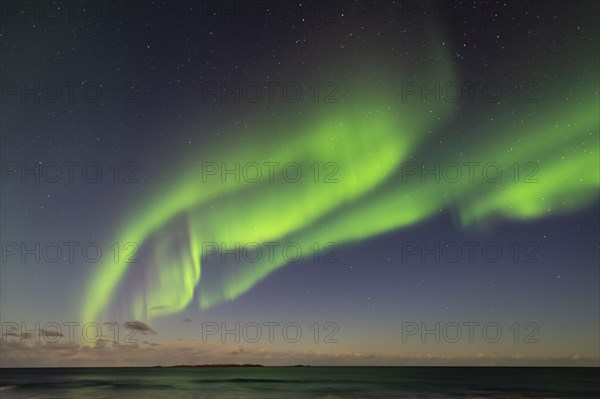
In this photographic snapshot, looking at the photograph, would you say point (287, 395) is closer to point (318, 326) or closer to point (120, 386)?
point (120, 386)

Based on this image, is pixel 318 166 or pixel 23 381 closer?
pixel 318 166

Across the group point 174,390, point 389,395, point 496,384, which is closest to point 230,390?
point 174,390

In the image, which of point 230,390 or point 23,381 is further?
point 23,381

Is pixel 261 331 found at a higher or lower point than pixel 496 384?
higher

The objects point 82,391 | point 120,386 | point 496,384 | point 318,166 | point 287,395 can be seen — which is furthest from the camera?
point 496,384

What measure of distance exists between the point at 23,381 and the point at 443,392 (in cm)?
1521

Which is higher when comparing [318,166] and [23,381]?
[318,166]

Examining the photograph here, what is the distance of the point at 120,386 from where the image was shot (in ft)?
73.4

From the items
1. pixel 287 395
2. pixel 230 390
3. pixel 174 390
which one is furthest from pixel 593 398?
pixel 174 390

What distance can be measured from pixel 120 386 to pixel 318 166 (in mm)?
17072

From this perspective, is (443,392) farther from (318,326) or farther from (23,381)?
(23,381)

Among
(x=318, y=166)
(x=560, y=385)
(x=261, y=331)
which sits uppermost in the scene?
(x=318, y=166)

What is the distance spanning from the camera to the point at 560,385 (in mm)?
25203

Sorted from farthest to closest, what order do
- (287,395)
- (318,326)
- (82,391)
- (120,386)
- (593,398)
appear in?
(120,386), (287,395), (82,391), (593,398), (318,326)
